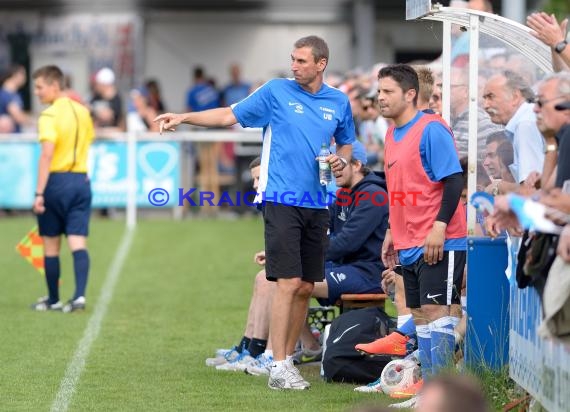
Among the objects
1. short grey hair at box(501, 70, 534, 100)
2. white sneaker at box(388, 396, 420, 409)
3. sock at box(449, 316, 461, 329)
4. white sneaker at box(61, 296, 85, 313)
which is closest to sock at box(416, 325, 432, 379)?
sock at box(449, 316, 461, 329)

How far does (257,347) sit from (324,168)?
159 cm

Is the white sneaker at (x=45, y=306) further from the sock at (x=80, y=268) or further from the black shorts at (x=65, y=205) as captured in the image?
the black shorts at (x=65, y=205)

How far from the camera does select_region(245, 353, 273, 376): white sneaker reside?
8797 mm

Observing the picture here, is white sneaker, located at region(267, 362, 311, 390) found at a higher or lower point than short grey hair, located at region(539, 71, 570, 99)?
lower

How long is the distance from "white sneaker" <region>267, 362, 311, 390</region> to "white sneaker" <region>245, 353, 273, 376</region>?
0.51 metres

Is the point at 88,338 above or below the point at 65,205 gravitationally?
below

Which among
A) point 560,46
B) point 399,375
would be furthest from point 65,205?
point 560,46

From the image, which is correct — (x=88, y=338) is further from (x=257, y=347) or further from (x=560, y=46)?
(x=560, y=46)

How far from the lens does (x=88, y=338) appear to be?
1045cm

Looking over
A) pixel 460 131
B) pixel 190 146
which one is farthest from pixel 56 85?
pixel 190 146

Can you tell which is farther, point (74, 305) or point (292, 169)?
point (74, 305)

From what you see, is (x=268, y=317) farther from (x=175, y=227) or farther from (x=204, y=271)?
(x=175, y=227)

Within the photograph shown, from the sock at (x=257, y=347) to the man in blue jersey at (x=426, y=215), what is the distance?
164 centimetres

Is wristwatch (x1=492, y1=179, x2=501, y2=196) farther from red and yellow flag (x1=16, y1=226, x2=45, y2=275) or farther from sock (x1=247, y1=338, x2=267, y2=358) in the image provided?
red and yellow flag (x1=16, y1=226, x2=45, y2=275)
